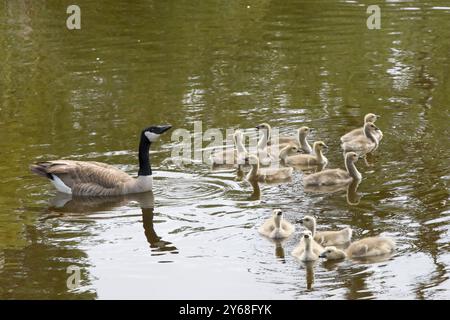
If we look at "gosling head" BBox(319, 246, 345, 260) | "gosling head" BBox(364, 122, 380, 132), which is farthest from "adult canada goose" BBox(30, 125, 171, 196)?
"gosling head" BBox(319, 246, 345, 260)

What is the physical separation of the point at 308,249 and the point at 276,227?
861mm

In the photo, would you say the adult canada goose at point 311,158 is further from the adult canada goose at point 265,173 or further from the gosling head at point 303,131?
the adult canada goose at point 265,173

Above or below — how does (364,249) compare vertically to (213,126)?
below

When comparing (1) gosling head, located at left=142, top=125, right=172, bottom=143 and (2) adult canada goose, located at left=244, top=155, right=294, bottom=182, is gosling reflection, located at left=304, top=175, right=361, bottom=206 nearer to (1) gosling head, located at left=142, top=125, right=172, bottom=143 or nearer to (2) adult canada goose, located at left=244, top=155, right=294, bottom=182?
(2) adult canada goose, located at left=244, top=155, right=294, bottom=182

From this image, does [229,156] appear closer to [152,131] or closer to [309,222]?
[152,131]

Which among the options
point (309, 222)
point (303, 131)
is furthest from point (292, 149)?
point (309, 222)

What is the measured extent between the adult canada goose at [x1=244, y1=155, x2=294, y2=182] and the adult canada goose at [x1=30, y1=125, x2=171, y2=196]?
158 cm

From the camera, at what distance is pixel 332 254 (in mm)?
12156

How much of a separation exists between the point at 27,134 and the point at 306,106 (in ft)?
16.6

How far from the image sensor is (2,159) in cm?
1648

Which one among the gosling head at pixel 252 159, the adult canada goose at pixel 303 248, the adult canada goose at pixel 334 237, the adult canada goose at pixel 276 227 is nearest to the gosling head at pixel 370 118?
the gosling head at pixel 252 159

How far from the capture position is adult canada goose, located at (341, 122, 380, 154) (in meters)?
16.3

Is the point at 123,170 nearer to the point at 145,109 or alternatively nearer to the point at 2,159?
the point at 2,159

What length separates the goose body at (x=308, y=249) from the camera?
39.5ft
